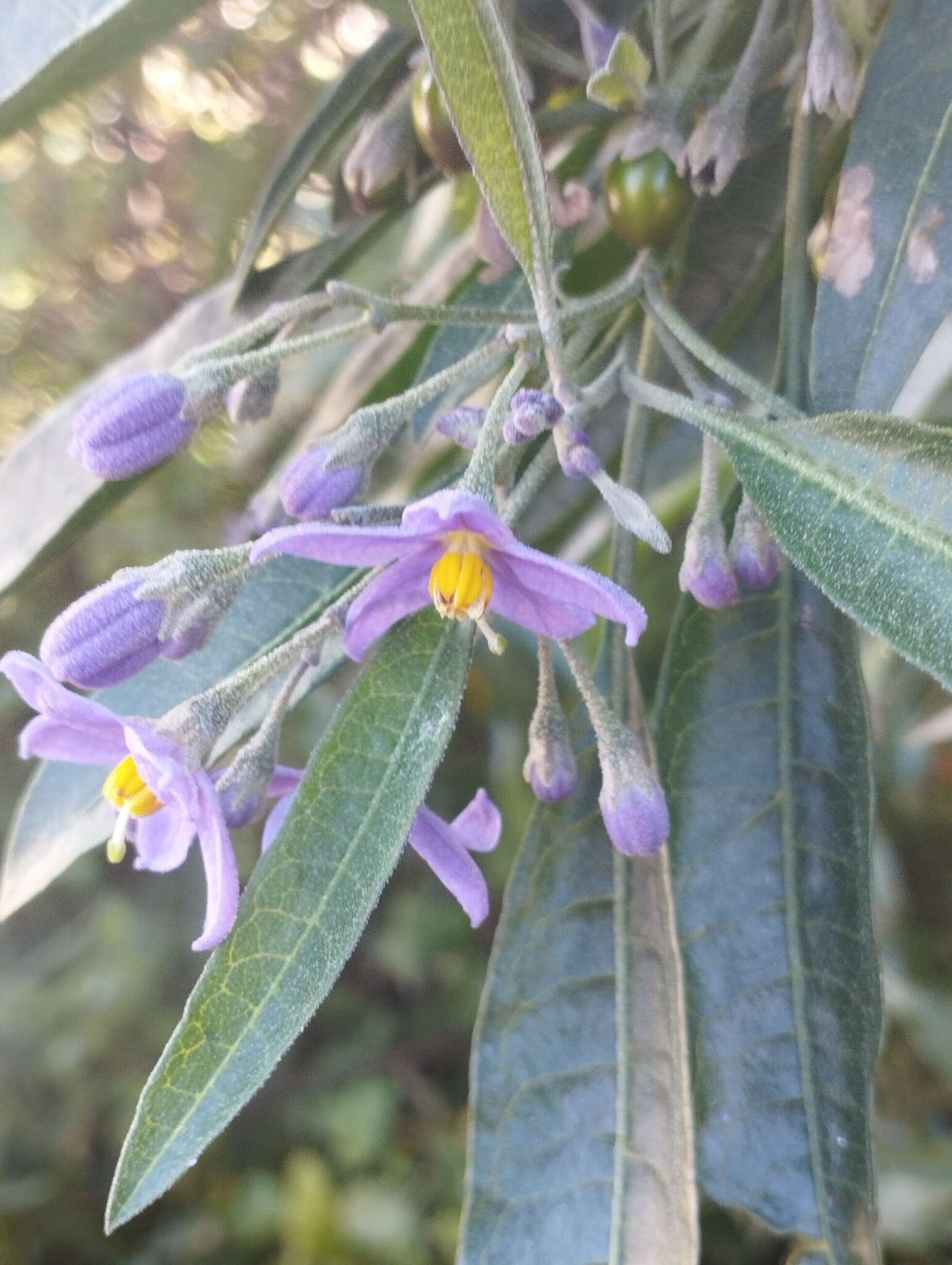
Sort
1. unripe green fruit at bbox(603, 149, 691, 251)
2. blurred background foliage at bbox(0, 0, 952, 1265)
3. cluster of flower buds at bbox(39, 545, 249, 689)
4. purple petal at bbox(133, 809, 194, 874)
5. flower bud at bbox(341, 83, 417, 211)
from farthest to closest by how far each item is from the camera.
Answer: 1. blurred background foliage at bbox(0, 0, 952, 1265)
2. flower bud at bbox(341, 83, 417, 211)
3. unripe green fruit at bbox(603, 149, 691, 251)
4. purple petal at bbox(133, 809, 194, 874)
5. cluster of flower buds at bbox(39, 545, 249, 689)

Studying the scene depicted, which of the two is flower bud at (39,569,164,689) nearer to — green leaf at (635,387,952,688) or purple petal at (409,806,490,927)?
purple petal at (409,806,490,927)

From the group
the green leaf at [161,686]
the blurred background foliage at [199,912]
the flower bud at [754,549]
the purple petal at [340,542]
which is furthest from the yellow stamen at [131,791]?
the blurred background foliage at [199,912]

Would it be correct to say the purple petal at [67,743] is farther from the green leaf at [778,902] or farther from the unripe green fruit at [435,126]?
the unripe green fruit at [435,126]

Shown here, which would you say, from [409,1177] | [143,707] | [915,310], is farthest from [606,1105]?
[409,1177]

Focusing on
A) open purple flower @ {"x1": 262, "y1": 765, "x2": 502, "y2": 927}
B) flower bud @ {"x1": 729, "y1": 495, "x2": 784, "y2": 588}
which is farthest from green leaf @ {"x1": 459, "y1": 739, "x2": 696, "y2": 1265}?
flower bud @ {"x1": 729, "y1": 495, "x2": 784, "y2": 588}

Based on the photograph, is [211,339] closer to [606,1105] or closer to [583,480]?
[583,480]

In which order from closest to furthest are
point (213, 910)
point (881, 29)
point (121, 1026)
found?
point (213, 910), point (881, 29), point (121, 1026)
